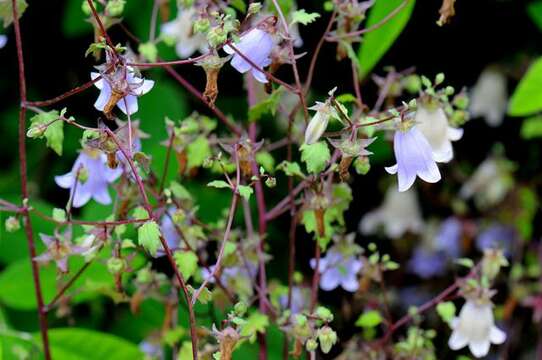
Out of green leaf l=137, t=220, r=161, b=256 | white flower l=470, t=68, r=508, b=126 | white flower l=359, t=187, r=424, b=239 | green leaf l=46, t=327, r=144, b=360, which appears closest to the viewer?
green leaf l=137, t=220, r=161, b=256

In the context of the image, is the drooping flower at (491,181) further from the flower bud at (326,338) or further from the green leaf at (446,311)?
the flower bud at (326,338)

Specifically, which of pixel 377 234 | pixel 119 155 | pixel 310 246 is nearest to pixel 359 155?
pixel 119 155

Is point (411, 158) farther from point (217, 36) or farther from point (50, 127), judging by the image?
point (50, 127)

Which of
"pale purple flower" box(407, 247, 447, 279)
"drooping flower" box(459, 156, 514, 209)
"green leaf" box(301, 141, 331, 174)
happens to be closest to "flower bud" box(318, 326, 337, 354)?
"green leaf" box(301, 141, 331, 174)

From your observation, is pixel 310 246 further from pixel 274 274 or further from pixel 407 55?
pixel 407 55

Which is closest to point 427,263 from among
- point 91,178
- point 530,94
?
point 530,94

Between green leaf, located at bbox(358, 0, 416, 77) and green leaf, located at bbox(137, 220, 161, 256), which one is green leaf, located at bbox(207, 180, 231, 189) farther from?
green leaf, located at bbox(358, 0, 416, 77)
